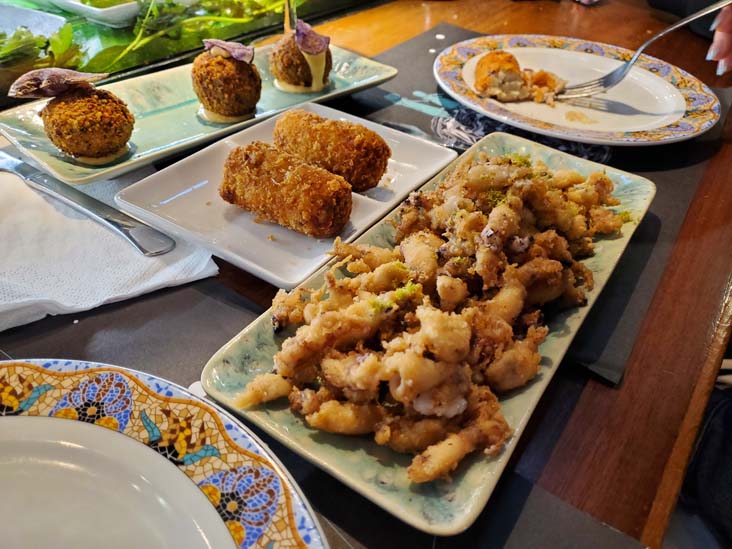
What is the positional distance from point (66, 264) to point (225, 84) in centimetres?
87

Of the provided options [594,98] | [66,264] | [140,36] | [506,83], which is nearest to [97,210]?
[66,264]

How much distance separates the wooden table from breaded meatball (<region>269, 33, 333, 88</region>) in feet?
3.55

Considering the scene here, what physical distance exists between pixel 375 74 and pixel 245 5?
36.3 inches

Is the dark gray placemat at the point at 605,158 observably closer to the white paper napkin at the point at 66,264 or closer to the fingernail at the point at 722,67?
the fingernail at the point at 722,67

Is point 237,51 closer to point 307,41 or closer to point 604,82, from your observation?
point 307,41

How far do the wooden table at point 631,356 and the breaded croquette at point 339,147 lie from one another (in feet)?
1.56

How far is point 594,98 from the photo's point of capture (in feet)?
7.28

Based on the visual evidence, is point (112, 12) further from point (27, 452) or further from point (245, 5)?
point (27, 452)

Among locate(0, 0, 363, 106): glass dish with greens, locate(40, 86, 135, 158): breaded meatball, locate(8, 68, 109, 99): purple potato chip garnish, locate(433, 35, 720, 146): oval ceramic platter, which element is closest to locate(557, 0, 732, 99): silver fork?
locate(433, 35, 720, 146): oval ceramic platter

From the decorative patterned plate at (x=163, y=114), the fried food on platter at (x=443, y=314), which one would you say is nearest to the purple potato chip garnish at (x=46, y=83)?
the decorative patterned plate at (x=163, y=114)

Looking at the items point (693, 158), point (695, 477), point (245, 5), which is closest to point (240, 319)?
point (695, 477)

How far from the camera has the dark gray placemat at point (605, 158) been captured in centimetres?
118

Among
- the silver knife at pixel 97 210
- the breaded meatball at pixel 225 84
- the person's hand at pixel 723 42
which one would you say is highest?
the person's hand at pixel 723 42

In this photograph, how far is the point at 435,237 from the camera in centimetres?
123
